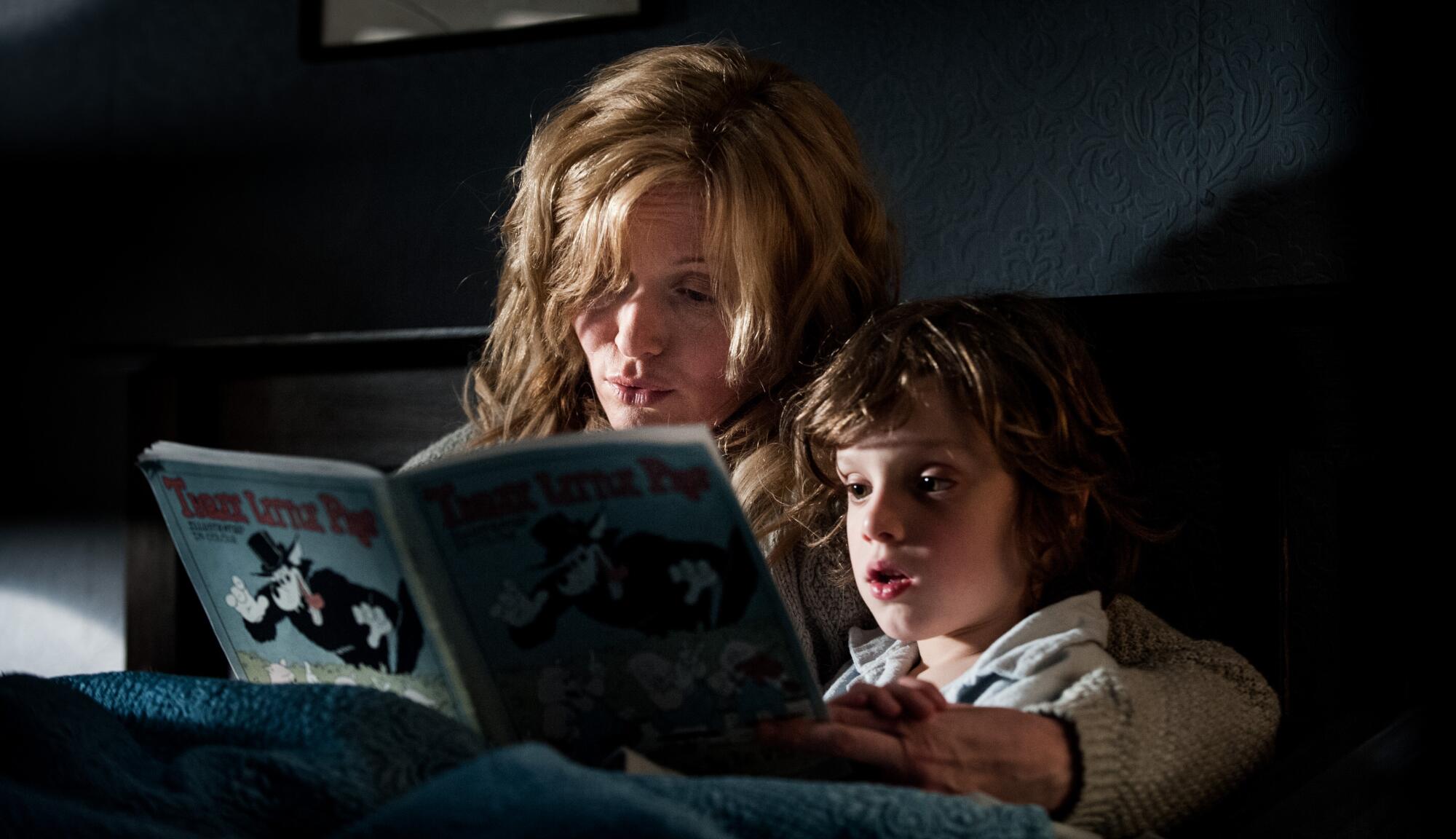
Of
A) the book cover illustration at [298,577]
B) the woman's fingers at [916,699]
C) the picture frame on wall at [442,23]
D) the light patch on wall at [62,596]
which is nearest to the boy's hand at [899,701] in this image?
the woman's fingers at [916,699]

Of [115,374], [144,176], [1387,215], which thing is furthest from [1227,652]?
[144,176]

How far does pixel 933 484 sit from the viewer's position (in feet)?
2.95

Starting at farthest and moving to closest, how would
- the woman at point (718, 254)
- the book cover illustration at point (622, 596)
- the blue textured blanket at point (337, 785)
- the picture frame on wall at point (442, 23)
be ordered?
the picture frame on wall at point (442, 23) → the woman at point (718, 254) → the book cover illustration at point (622, 596) → the blue textured blanket at point (337, 785)

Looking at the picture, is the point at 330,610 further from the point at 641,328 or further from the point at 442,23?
the point at 442,23

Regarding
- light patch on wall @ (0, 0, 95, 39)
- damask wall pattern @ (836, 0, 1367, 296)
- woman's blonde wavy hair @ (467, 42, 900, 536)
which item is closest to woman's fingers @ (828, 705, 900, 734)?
woman's blonde wavy hair @ (467, 42, 900, 536)

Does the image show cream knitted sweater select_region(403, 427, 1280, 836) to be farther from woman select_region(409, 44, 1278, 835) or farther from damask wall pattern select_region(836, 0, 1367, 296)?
damask wall pattern select_region(836, 0, 1367, 296)

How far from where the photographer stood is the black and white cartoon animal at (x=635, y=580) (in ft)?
2.48

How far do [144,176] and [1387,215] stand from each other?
5.34ft

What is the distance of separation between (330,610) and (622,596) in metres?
0.22

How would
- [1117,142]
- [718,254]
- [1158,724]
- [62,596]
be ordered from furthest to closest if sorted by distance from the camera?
[62,596]
[1117,142]
[718,254]
[1158,724]

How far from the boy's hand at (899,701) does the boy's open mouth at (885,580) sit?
114 mm

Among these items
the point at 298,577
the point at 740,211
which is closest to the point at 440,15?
the point at 740,211

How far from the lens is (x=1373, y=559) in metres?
1.11

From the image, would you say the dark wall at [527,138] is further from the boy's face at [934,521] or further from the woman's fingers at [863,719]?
the woman's fingers at [863,719]
